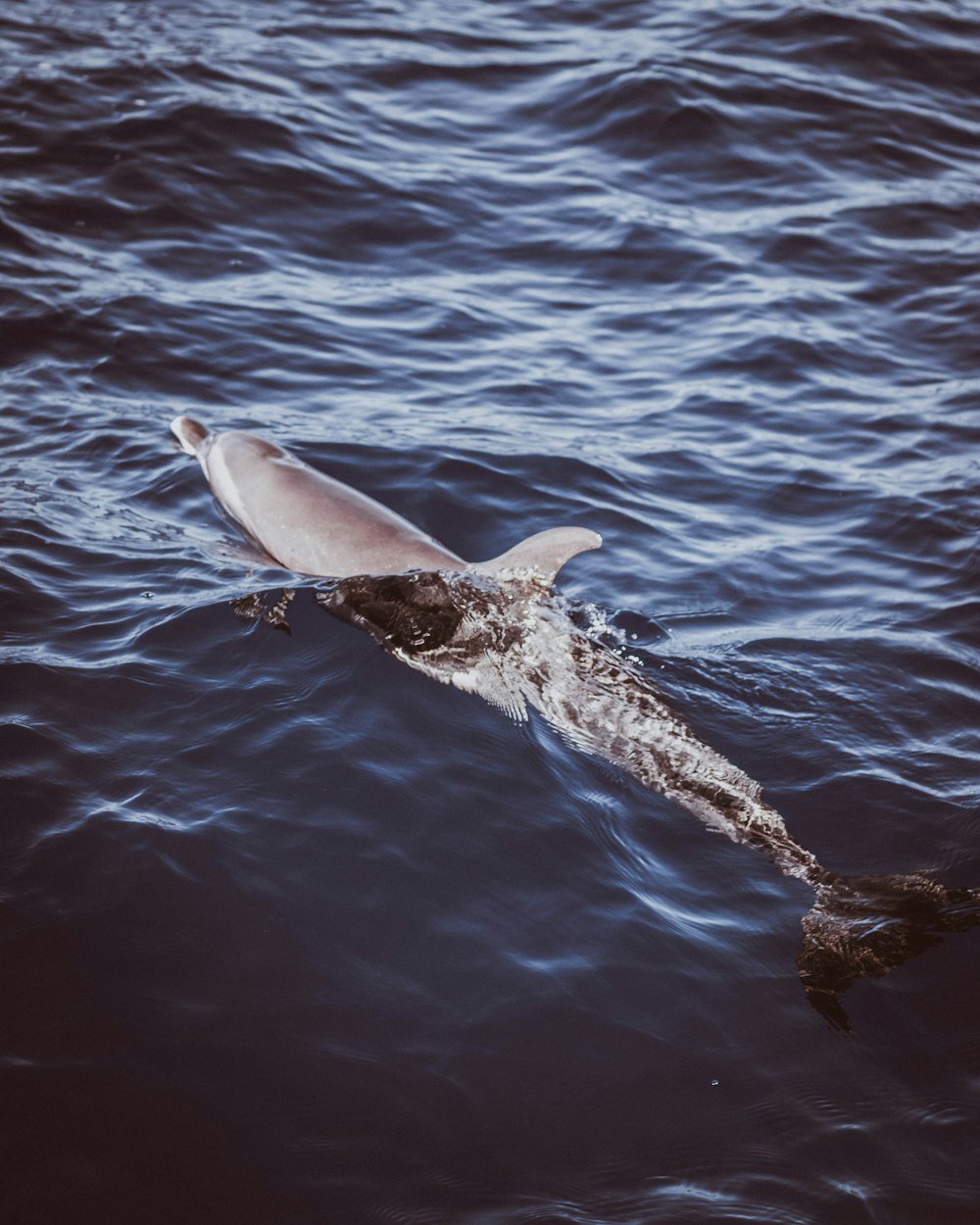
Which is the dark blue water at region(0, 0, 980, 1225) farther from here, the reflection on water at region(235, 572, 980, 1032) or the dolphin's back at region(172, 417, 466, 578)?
the dolphin's back at region(172, 417, 466, 578)

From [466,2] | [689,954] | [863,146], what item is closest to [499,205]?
[863,146]

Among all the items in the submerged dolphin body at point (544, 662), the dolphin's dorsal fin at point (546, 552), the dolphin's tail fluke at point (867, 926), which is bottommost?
the dolphin's tail fluke at point (867, 926)

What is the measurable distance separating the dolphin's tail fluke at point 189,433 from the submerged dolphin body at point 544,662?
64cm

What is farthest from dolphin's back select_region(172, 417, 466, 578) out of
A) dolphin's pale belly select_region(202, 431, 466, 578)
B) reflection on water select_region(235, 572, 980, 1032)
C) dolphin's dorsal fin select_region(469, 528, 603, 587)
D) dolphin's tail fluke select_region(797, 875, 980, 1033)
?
dolphin's tail fluke select_region(797, 875, 980, 1033)

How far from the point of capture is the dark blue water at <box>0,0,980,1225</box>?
4.22 metres

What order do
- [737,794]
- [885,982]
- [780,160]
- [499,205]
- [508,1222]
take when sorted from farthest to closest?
[780,160] < [499,205] < [737,794] < [885,982] < [508,1222]

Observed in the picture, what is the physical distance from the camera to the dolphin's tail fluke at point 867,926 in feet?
15.9

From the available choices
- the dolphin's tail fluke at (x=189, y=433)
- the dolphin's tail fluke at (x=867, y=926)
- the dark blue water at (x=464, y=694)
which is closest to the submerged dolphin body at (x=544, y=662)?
the dolphin's tail fluke at (x=867, y=926)

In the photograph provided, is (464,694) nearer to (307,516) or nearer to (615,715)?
(615,715)

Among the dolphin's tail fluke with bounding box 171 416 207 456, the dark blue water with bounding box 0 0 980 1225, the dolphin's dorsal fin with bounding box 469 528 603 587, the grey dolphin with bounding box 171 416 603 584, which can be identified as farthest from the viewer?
the dolphin's tail fluke with bounding box 171 416 207 456

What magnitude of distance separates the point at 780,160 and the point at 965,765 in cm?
955

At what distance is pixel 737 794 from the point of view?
5.66 meters

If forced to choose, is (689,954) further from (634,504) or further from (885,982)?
(634,504)

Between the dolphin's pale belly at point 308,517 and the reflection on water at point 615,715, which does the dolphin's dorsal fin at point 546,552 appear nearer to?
the reflection on water at point 615,715
